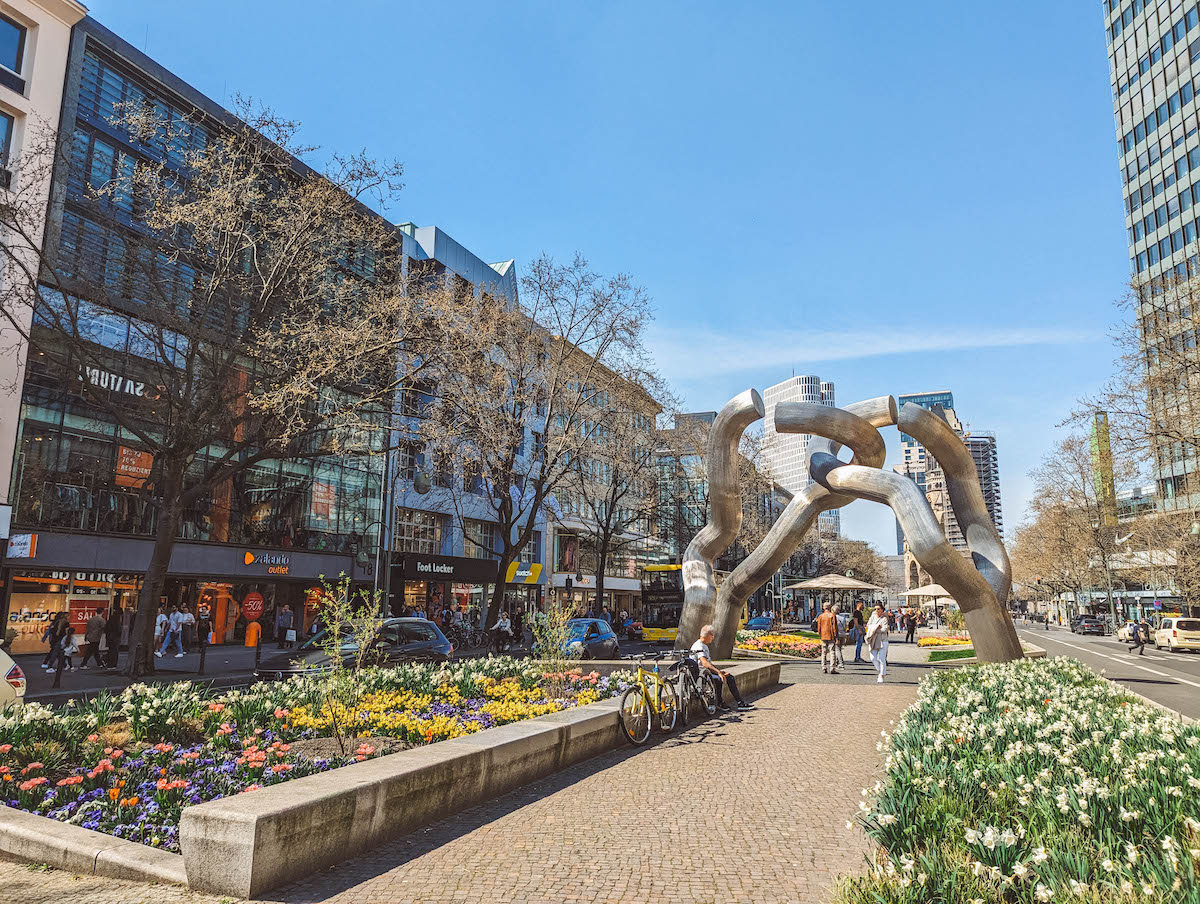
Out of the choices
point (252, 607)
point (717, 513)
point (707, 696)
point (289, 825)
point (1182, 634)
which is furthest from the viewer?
point (1182, 634)

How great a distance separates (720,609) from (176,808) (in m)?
15.8

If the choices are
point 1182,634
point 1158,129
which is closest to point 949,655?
point 1182,634

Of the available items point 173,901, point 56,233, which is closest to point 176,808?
point 173,901

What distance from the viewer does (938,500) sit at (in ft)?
503

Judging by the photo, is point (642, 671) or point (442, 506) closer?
point (642, 671)

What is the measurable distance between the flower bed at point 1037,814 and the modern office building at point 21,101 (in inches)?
1027

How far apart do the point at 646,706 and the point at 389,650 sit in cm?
867

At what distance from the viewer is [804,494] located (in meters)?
19.8

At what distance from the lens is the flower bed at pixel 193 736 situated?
20.1 feet

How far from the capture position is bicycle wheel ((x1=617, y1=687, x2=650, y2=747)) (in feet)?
32.7

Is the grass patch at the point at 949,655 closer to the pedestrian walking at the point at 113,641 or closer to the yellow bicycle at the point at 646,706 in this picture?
the yellow bicycle at the point at 646,706

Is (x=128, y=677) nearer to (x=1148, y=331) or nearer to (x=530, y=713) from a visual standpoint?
(x=530, y=713)

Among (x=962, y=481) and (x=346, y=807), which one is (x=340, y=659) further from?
(x=962, y=481)

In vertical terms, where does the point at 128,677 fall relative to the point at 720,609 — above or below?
below
